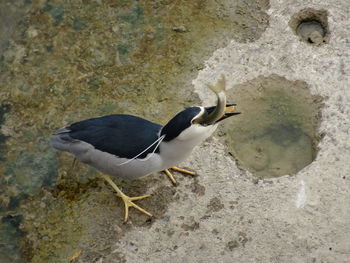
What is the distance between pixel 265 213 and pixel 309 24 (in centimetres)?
195

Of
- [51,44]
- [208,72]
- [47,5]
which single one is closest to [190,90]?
[208,72]

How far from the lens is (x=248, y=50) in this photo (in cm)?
484

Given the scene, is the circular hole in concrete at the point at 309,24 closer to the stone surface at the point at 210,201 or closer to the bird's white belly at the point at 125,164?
the stone surface at the point at 210,201

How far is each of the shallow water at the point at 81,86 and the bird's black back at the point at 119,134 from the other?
0.51 meters

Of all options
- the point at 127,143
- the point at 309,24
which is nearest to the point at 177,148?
the point at 127,143

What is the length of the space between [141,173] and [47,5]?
2.24 meters

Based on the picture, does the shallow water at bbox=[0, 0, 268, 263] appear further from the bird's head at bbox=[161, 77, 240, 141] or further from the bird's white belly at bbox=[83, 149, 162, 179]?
the bird's head at bbox=[161, 77, 240, 141]

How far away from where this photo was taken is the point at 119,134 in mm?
3799

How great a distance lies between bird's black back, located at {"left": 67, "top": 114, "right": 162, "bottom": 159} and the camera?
3.76 m

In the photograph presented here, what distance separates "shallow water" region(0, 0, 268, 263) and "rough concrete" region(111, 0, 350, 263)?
0.21 m

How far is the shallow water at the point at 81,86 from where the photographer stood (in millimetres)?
4023

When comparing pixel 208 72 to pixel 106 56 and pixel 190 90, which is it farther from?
pixel 106 56

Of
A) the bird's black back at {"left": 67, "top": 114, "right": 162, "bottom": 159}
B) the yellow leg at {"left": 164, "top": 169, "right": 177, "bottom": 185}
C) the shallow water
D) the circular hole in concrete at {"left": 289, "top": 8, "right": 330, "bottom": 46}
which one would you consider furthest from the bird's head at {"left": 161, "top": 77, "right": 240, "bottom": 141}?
the circular hole in concrete at {"left": 289, "top": 8, "right": 330, "bottom": 46}

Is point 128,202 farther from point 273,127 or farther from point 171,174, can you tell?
point 273,127
